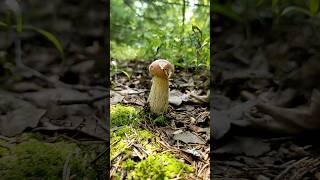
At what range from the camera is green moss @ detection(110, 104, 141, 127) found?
2.79ft

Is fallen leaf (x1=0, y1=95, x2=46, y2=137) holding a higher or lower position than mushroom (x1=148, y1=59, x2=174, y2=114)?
lower

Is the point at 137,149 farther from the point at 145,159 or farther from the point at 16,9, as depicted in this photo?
the point at 16,9

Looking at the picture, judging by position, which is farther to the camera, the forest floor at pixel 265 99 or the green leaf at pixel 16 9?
the green leaf at pixel 16 9

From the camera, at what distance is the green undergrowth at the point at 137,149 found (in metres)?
0.74

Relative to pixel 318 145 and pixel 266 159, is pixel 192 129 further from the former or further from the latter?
pixel 318 145

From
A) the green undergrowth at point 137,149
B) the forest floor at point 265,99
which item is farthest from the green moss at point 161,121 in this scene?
the forest floor at point 265,99

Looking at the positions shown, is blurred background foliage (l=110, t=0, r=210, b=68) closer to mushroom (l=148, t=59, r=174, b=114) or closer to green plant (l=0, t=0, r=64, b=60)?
mushroom (l=148, t=59, r=174, b=114)

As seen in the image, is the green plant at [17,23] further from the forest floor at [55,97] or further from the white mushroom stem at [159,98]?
the white mushroom stem at [159,98]

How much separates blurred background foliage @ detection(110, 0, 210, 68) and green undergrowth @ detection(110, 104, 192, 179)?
0.73ft

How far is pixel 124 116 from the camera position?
0.86 metres

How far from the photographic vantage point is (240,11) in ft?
3.34

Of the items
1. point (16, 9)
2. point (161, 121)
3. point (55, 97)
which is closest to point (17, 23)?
point (16, 9)

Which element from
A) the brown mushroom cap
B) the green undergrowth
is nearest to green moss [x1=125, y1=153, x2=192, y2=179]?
the green undergrowth

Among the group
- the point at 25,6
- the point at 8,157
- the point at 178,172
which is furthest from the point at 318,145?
the point at 25,6
